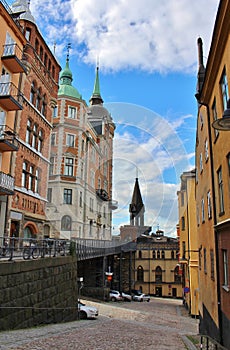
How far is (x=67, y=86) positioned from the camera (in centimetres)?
3478

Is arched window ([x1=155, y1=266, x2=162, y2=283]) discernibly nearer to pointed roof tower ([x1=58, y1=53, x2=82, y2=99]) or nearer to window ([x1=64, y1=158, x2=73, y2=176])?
window ([x1=64, y1=158, x2=73, y2=176])

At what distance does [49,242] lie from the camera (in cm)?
1476

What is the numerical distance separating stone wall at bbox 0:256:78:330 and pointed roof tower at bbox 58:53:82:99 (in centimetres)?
2273

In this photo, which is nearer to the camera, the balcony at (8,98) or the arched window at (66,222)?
the balcony at (8,98)

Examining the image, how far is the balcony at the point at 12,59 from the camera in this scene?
16.1 m

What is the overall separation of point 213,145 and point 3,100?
10495 millimetres

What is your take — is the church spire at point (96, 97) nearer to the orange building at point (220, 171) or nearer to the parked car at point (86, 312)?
the parked car at point (86, 312)

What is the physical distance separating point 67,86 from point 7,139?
20.5 metres

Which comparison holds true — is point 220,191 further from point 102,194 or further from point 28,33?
point 102,194

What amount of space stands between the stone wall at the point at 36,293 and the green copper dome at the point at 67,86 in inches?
896

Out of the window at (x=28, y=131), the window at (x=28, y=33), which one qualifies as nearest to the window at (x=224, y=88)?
the window at (x=28, y=131)

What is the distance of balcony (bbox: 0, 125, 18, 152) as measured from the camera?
1561 centimetres

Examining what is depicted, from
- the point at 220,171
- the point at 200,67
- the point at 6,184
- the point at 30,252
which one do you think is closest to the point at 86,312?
the point at 30,252

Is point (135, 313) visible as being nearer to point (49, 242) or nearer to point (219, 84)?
point (49, 242)
